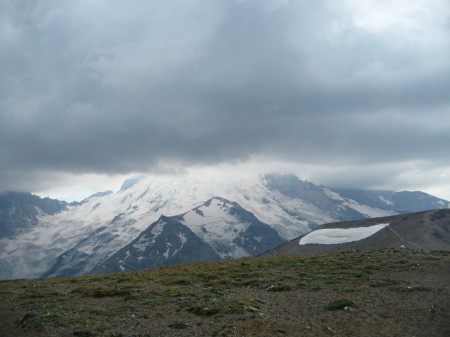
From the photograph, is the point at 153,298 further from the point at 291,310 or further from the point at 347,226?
the point at 347,226

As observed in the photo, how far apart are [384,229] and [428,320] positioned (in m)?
89.5

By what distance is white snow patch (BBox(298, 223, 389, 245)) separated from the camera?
10602cm

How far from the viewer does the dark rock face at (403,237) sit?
88375 mm

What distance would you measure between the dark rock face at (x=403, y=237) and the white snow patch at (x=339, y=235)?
87.5 inches

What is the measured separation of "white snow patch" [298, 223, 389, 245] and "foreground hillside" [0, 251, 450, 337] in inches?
2670

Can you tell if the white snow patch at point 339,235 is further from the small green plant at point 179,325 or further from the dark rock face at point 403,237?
the small green plant at point 179,325

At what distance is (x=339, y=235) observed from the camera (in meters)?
111

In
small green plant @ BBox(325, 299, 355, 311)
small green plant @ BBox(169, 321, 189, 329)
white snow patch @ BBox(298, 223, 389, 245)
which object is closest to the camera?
small green plant @ BBox(169, 321, 189, 329)

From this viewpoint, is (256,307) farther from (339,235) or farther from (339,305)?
(339,235)

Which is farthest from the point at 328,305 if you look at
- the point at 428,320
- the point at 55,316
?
the point at 55,316

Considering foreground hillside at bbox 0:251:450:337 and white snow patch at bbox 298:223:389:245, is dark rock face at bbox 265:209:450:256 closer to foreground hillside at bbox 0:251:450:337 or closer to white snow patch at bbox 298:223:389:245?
white snow patch at bbox 298:223:389:245

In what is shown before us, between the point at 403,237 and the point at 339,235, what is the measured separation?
20565 millimetres

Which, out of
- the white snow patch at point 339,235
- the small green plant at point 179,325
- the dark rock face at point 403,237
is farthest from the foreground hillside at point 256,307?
the white snow patch at point 339,235

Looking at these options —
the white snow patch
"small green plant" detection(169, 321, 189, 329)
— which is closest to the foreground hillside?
"small green plant" detection(169, 321, 189, 329)
